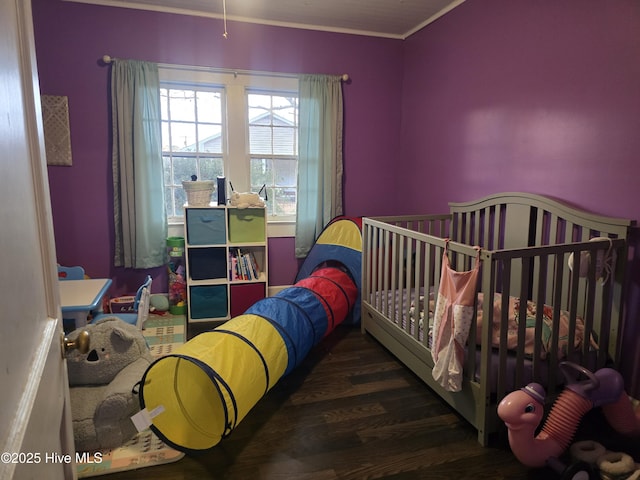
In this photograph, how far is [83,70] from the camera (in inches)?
127

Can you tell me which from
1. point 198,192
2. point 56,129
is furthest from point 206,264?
point 56,129

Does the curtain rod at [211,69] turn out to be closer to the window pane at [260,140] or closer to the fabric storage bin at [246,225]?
the window pane at [260,140]

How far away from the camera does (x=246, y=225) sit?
348cm

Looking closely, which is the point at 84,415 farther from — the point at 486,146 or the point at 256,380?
the point at 486,146

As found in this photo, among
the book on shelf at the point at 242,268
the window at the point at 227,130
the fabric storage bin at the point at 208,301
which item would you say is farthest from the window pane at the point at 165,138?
the fabric storage bin at the point at 208,301

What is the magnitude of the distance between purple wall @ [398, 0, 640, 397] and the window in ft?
3.89

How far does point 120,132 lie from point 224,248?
1187mm

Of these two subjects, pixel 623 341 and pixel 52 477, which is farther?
pixel 623 341

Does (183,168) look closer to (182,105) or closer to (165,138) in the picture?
(165,138)

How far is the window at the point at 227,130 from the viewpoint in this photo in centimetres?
355

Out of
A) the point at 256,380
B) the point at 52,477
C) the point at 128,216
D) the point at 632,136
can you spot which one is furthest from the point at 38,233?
the point at 128,216

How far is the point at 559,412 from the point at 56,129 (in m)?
3.64

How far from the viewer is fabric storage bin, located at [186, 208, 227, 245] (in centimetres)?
332

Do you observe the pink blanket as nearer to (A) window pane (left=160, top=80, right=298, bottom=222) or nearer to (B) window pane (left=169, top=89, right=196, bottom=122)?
(A) window pane (left=160, top=80, right=298, bottom=222)
